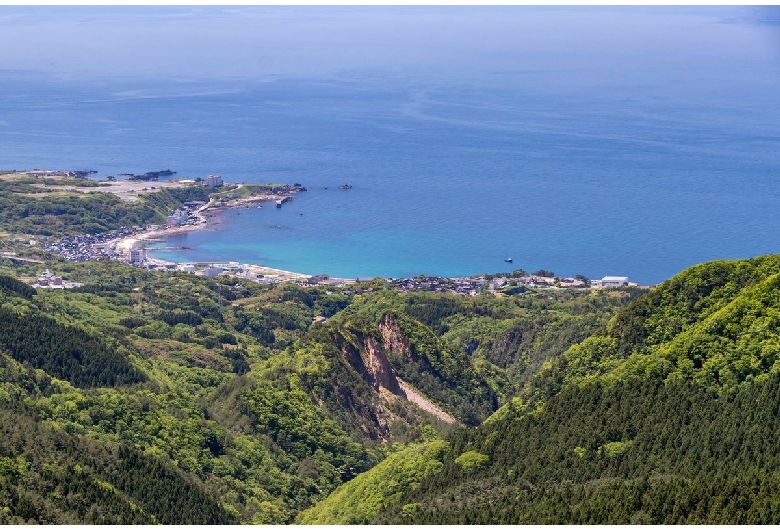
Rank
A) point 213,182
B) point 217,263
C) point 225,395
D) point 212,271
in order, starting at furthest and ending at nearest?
point 213,182
point 217,263
point 212,271
point 225,395

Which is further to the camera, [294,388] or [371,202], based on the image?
[371,202]

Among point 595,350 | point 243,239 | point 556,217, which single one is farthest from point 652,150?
point 595,350

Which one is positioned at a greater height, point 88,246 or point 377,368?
point 377,368

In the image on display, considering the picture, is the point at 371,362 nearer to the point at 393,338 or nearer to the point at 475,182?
the point at 393,338

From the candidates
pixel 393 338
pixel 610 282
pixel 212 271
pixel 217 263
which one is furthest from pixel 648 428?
pixel 217 263

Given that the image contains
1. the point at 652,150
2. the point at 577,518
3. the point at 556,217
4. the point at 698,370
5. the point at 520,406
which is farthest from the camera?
the point at 652,150

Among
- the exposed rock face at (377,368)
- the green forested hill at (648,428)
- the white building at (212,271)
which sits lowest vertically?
the white building at (212,271)

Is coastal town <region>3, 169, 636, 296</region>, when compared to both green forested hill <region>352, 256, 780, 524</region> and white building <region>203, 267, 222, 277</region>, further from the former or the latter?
green forested hill <region>352, 256, 780, 524</region>

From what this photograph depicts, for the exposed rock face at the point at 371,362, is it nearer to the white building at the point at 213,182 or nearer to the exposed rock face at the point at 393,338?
the exposed rock face at the point at 393,338

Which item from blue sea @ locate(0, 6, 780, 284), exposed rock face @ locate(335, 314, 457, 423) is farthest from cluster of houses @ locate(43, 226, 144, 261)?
exposed rock face @ locate(335, 314, 457, 423)

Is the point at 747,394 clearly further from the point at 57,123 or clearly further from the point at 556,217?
the point at 57,123

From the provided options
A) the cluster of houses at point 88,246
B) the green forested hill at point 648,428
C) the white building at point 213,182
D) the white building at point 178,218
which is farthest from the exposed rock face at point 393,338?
the white building at point 213,182
